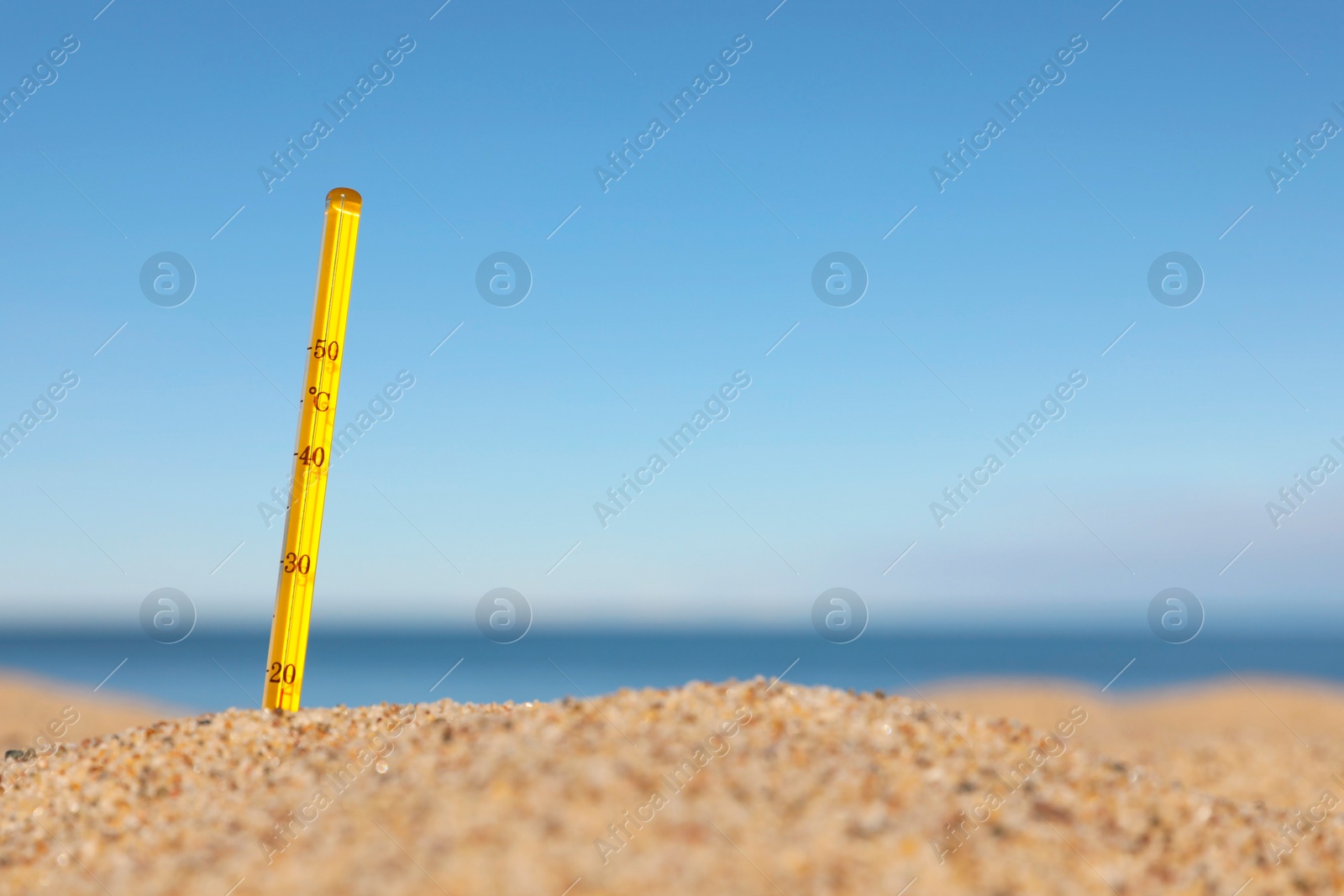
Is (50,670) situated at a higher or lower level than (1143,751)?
higher

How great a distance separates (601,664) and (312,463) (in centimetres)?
4799

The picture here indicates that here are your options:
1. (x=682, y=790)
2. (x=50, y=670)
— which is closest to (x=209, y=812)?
(x=682, y=790)

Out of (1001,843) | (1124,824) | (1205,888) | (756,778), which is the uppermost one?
(756,778)

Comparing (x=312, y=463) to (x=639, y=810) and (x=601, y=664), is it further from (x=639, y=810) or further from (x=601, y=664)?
(x=601, y=664)

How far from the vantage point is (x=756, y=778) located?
3803 millimetres

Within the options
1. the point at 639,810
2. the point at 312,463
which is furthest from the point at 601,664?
the point at 639,810

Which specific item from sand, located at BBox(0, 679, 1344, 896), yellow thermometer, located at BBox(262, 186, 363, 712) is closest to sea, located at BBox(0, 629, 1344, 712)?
yellow thermometer, located at BBox(262, 186, 363, 712)

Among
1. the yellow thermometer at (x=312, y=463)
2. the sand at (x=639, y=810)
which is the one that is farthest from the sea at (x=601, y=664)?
the sand at (x=639, y=810)

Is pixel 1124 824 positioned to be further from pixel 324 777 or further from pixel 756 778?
pixel 324 777

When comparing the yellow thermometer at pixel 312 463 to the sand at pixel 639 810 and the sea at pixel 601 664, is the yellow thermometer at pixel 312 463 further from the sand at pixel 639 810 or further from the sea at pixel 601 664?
the sea at pixel 601 664

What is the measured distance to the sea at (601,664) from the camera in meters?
36.5

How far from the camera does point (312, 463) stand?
19.9 ft

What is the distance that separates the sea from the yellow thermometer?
1935cm

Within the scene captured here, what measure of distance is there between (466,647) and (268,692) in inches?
2815
